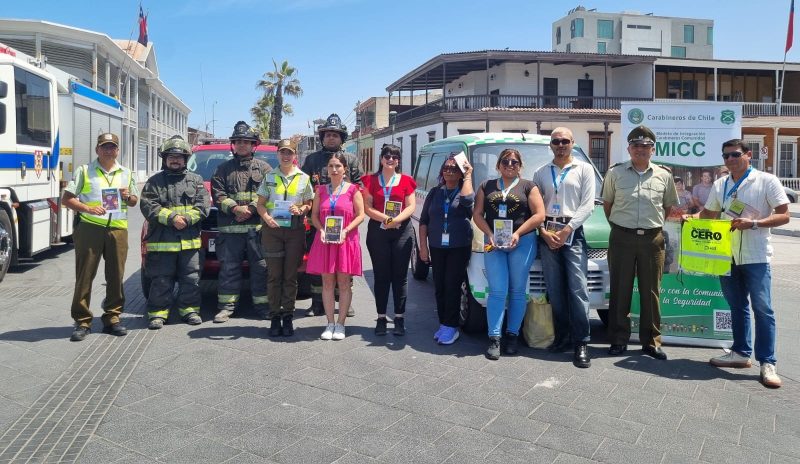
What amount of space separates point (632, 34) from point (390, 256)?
258 ft

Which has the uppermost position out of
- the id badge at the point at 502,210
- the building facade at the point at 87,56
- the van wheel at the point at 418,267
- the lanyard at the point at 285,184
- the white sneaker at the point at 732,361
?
the building facade at the point at 87,56

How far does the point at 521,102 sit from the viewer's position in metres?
33.7

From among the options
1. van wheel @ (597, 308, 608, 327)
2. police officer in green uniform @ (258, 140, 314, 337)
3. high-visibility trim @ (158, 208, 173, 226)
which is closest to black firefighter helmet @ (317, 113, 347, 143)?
police officer in green uniform @ (258, 140, 314, 337)

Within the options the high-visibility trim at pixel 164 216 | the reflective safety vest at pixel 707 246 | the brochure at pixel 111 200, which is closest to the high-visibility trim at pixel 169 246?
Answer: the high-visibility trim at pixel 164 216

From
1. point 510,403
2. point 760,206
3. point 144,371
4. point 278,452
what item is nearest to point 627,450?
point 510,403

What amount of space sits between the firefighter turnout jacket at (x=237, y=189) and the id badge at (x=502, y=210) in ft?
8.67

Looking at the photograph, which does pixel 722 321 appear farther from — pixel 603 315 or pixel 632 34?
pixel 632 34

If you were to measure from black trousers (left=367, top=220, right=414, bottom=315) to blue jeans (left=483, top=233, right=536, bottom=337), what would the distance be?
90cm

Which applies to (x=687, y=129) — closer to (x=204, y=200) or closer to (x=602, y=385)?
(x=602, y=385)

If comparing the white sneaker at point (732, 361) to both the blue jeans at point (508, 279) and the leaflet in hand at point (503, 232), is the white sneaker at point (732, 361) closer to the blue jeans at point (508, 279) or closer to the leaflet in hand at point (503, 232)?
the blue jeans at point (508, 279)

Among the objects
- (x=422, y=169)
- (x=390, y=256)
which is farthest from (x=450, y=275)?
(x=422, y=169)

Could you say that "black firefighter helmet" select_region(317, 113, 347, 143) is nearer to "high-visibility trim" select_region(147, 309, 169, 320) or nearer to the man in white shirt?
"high-visibility trim" select_region(147, 309, 169, 320)

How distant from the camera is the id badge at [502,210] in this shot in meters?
5.50

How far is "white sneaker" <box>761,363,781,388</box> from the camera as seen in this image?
192 inches
